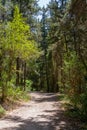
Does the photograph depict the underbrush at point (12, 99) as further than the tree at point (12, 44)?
No

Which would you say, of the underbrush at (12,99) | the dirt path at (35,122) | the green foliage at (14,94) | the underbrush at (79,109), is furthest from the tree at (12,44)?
the underbrush at (79,109)

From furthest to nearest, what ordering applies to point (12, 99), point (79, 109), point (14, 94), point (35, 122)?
point (14, 94) → point (12, 99) → point (79, 109) → point (35, 122)

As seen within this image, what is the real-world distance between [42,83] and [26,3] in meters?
27.2

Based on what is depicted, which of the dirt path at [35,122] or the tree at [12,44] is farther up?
the tree at [12,44]

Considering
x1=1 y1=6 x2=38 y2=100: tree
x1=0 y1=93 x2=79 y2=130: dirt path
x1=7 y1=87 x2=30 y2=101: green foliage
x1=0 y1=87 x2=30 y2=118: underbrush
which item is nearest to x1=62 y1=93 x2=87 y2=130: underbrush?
x1=0 y1=93 x2=79 y2=130: dirt path

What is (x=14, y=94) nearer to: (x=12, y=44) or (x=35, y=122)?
(x=12, y=44)

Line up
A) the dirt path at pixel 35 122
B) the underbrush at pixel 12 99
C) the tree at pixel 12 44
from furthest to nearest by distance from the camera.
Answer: the tree at pixel 12 44
the underbrush at pixel 12 99
the dirt path at pixel 35 122

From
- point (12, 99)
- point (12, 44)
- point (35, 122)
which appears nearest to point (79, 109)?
point (35, 122)

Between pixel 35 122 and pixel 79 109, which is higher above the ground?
pixel 79 109

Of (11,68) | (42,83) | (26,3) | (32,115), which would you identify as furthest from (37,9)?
(42,83)

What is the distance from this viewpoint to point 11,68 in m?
21.2

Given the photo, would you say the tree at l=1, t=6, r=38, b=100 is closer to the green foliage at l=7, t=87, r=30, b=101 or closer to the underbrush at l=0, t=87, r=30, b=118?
the underbrush at l=0, t=87, r=30, b=118

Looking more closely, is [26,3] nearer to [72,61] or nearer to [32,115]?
[72,61]

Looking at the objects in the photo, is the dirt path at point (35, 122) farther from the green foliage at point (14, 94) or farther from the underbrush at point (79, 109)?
the green foliage at point (14, 94)
